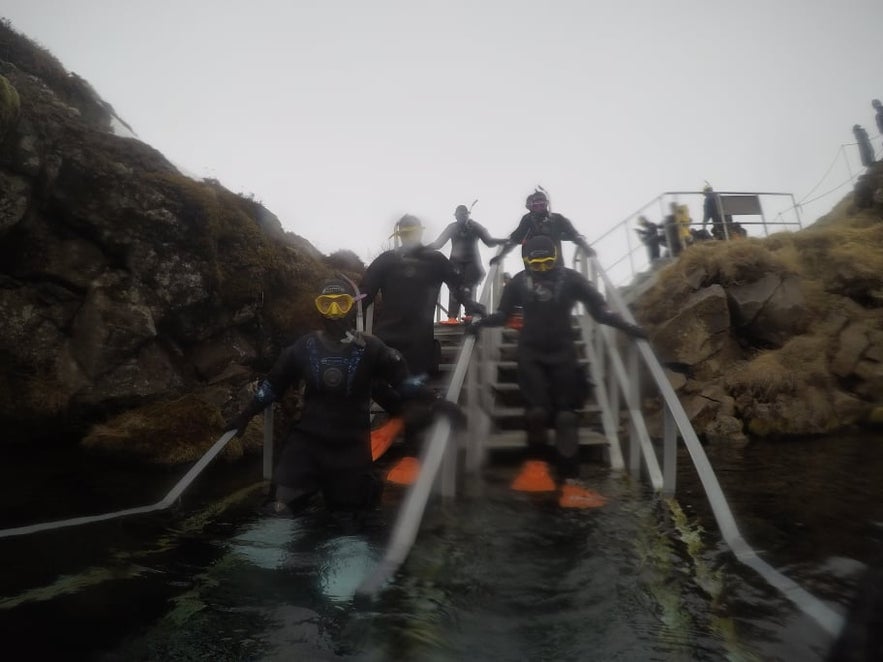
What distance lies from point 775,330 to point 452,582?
9093mm

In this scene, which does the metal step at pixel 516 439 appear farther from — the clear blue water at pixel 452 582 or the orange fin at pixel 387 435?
the orange fin at pixel 387 435

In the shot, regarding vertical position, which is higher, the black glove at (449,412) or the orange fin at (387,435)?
the black glove at (449,412)

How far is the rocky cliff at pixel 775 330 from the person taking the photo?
7598 mm

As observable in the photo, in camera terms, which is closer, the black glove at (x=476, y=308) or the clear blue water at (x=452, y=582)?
the clear blue water at (x=452, y=582)

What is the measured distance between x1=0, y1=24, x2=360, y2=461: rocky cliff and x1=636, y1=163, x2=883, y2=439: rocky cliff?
7187 millimetres

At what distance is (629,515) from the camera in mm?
3145

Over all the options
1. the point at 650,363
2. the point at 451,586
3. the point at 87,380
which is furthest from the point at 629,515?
the point at 87,380

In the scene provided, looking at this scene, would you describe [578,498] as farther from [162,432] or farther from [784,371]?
[784,371]

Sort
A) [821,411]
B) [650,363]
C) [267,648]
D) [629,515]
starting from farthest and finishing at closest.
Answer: [821,411] < [650,363] < [629,515] < [267,648]

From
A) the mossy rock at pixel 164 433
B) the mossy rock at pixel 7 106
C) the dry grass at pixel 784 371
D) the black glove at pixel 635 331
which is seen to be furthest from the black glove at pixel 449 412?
the dry grass at pixel 784 371

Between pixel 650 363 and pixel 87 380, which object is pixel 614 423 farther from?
pixel 87 380

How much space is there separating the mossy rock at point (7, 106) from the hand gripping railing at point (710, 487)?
6896 mm

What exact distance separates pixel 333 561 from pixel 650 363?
8.82 ft

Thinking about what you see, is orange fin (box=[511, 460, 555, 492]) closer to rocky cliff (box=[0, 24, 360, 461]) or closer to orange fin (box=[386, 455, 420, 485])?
orange fin (box=[386, 455, 420, 485])
